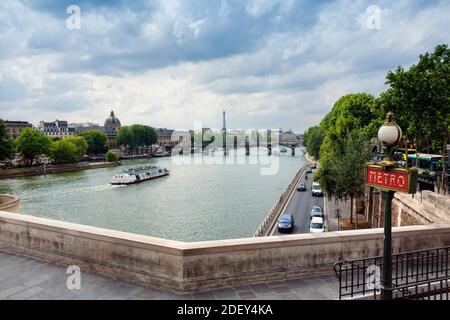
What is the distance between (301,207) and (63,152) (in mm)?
73924

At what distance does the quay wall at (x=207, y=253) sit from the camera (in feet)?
21.5

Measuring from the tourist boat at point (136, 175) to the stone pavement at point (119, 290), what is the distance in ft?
186

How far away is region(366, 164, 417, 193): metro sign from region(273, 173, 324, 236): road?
20663 mm

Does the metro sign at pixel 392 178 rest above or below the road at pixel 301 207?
above

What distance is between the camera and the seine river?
31484mm

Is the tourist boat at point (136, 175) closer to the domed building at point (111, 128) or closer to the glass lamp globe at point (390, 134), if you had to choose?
the glass lamp globe at point (390, 134)

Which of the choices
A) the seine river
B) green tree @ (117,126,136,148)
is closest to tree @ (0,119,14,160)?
the seine river

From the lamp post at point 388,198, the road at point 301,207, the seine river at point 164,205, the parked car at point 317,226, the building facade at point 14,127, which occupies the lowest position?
the seine river at point 164,205

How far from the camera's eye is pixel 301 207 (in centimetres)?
3691

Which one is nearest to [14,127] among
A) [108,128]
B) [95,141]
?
[95,141]

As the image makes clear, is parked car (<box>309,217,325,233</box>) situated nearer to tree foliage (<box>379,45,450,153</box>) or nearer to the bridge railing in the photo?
the bridge railing

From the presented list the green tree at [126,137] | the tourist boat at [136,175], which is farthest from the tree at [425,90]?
the green tree at [126,137]
